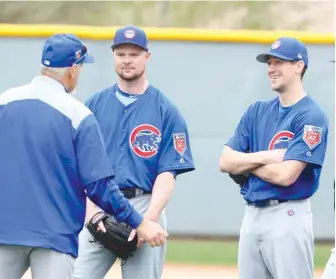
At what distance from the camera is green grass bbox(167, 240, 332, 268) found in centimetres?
1079

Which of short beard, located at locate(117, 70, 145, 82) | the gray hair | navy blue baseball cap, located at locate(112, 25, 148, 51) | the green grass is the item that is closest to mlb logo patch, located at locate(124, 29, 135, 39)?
navy blue baseball cap, located at locate(112, 25, 148, 51)

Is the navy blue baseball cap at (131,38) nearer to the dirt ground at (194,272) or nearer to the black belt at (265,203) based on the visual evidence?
the black belt at (265,203)

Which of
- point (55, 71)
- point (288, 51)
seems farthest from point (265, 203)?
point (55, 71)

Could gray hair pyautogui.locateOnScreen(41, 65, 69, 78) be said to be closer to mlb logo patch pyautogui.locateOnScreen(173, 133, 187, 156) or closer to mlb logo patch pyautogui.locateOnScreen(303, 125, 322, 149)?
mlb logo patch pyautogui.locateOnScreen(173, 133, 187, 156)

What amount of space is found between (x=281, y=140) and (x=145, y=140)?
0.79m

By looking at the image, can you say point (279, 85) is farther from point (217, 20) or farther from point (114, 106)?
point (217, 20)

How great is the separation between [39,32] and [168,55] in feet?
4.58

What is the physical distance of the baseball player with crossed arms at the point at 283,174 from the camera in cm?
627

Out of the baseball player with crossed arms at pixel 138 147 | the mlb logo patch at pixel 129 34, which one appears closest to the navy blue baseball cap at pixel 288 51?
the baseball player with crossed arms at pixel 138 147

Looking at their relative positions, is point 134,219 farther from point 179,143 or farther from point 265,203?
point 265,203

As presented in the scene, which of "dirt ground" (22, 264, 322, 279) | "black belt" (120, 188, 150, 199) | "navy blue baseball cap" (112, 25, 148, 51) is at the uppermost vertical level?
"navy blue baseball cap" (112, 25, 148, 51)

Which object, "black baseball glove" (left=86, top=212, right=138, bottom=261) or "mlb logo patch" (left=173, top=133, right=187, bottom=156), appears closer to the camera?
"black baseball glove" (left=86, top=212, right=138, bottom=261)

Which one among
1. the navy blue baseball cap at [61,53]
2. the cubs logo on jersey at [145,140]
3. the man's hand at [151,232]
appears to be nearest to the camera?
the navy blue baseball cap at [61,53]

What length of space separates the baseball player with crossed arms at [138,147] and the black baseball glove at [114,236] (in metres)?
0.09
